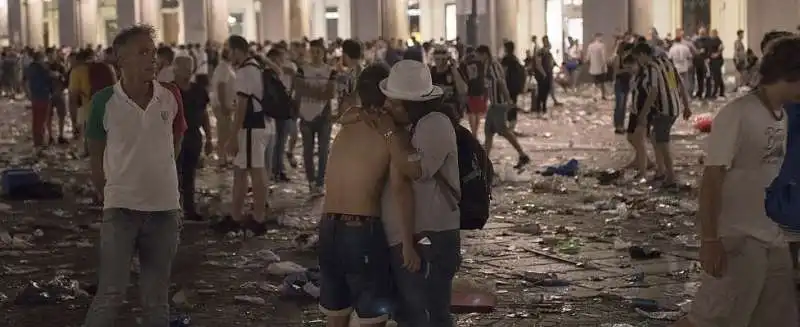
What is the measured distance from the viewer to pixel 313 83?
46.5ft

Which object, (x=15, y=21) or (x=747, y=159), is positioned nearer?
(x=747, y=159)

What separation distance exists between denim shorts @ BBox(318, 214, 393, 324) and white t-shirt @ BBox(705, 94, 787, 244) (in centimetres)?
147

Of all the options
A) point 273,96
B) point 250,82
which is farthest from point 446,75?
point 250,82

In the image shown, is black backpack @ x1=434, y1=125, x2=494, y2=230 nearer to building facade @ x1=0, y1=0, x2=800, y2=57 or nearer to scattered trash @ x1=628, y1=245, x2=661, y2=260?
scattered trash @ x1=628, y1=245, x2=661, y2=260

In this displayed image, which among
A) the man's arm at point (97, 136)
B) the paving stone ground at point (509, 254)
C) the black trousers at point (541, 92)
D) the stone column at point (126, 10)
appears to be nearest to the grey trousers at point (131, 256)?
the man's arm at point (97, 136)

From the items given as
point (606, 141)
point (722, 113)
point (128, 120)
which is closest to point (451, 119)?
point (722, 113)

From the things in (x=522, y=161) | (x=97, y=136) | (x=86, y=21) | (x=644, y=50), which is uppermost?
(x=86, y=21)

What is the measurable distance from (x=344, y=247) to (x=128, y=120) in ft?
4.70

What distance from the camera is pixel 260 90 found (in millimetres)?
11211

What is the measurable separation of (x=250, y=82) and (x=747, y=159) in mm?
6610

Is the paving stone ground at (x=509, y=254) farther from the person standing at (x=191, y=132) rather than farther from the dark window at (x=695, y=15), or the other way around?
A: the dark window at (x=695, y=15)

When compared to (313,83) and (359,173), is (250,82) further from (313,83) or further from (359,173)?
(359,173)

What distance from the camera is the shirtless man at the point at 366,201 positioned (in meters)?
5.44

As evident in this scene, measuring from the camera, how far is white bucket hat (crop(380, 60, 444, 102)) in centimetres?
546
